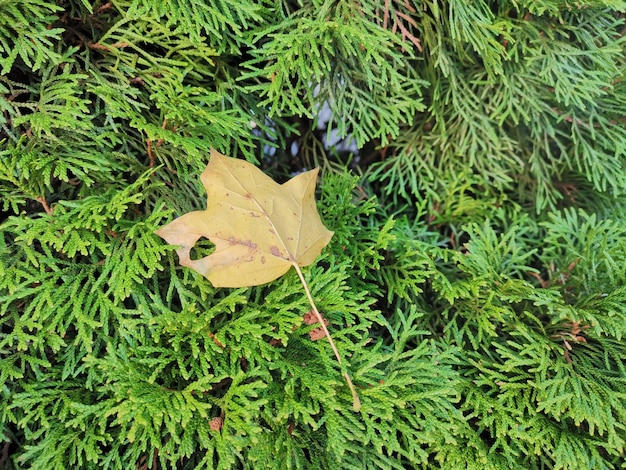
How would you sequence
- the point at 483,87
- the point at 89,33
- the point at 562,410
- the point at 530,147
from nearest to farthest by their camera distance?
the point at 562,410, the point at 89,33, the point at 483,87, the point at 530,147

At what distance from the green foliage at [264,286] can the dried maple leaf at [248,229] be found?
56 mm

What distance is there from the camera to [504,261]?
1.22 meters

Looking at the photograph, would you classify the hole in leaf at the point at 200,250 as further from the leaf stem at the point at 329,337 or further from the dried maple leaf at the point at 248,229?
the leaf stem at the point at 329,337

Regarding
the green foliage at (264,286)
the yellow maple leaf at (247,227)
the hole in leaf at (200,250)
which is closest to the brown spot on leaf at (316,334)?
the green foliage at (264,286)

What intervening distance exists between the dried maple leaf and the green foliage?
6 centimetres

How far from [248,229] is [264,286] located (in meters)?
0.16

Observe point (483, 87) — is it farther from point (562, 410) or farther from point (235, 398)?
point (235, 398)

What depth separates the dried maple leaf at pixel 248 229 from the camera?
888mm

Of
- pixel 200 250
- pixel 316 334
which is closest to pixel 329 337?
pixel 316 334

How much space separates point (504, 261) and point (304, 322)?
59 centimetres

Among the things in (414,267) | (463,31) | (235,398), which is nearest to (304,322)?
(235,398)

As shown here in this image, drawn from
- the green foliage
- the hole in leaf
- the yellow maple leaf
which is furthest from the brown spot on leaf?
the hole in leaf

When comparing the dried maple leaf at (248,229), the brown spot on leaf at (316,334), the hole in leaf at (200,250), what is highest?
the dried maple leaf at (248,229)

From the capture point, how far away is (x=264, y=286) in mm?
1021
